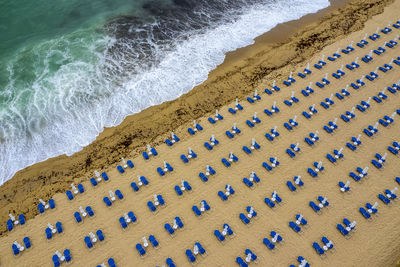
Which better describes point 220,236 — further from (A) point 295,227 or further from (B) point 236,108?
(B) point 236,108

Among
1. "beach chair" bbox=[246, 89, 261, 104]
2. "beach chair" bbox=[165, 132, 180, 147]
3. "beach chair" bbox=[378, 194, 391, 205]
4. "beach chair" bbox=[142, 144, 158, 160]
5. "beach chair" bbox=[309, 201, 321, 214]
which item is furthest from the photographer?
"beach chair" bbox=[246, 89, 261, 104]

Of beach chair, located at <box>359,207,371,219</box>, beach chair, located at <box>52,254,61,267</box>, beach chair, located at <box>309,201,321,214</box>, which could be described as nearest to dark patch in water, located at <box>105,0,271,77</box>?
beach chair, located at <box>52,254,61,267</box>

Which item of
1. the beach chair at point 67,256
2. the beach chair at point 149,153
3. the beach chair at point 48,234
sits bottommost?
the beach chair at point 67,256

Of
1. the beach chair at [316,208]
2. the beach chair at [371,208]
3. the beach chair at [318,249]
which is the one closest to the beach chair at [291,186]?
the beach chair at [316,208]

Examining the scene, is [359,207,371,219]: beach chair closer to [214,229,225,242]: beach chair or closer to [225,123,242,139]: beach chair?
[214,229,225,242]: beach chair

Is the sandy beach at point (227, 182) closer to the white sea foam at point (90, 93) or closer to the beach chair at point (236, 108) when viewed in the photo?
the beach chair at point (236, 108)

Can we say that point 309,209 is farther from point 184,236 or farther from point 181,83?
point 181,83

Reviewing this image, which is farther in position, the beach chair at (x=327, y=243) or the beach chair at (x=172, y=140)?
the beach chair at (x=172, y=140)
